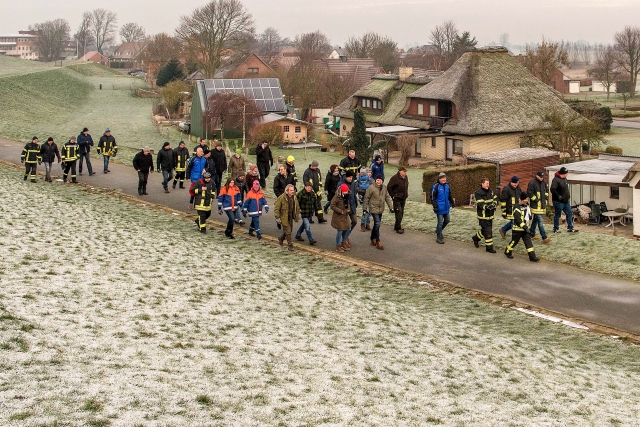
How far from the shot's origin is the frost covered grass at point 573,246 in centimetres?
1736

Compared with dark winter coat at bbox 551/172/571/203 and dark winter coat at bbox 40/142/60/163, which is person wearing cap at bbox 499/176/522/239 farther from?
dark winter coat at bbox 40/142/60/163

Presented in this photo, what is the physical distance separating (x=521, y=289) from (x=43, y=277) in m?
9.29

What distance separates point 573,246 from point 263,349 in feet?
33.5

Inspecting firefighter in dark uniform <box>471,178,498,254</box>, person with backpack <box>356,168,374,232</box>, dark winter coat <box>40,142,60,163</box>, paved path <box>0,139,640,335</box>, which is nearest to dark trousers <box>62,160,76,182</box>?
dark winter coat <box>40,142,60,163</box>

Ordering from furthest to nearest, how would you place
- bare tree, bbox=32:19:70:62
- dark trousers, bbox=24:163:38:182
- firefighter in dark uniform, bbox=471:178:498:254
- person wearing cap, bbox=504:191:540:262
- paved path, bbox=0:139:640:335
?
bare tree, bbox=32:19:70:62 → dark trousers, bbox=24:163:38:182 → firefighter in dark uniform, bbox=471:178:498:254 → person wearing cap, bbox=504:191:540:262 → paved path, bbox=0:139:640:335

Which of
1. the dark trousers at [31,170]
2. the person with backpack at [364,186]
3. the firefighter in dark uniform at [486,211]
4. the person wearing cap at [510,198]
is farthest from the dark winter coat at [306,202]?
the dark trousers at [31,170]

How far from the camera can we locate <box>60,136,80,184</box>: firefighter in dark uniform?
26734 mm

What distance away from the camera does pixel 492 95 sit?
5462 centimetres

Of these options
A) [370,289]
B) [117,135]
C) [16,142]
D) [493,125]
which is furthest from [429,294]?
[117,135]

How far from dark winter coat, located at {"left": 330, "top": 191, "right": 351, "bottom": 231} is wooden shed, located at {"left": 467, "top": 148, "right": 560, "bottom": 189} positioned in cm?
1909

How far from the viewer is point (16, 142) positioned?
4031cm

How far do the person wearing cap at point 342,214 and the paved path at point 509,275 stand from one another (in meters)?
0.31

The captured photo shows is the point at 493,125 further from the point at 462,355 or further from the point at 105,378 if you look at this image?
the point at 105,378

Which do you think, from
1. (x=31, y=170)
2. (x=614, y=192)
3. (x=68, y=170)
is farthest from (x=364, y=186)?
(x=614, y=192)
